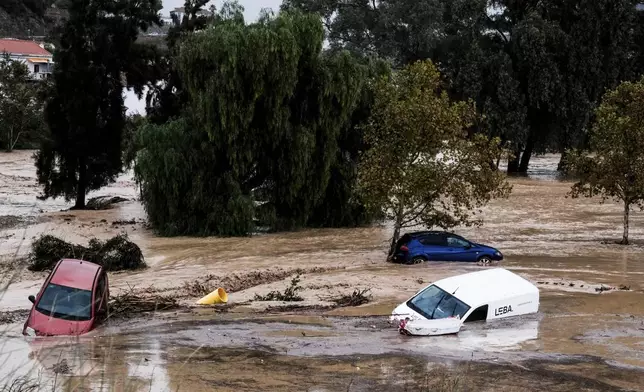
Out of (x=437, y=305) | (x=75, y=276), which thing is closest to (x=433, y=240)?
(x=437, y=305)

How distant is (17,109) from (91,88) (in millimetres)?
33022

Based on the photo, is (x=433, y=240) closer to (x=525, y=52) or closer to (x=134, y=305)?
(x=134, y=305)

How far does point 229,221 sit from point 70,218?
34.6ft

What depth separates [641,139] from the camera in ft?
109

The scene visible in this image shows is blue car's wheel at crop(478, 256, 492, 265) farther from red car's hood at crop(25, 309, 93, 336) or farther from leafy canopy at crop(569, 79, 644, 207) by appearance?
red car's hood at crop(25, 309, 93, 336)

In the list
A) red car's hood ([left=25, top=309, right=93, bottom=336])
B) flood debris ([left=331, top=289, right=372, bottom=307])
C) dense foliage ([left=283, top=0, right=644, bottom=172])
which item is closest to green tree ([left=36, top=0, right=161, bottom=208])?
dense foliage ([left=283, top=0, right=644, bottom=172])

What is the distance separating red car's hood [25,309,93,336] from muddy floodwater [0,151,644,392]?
393 mm

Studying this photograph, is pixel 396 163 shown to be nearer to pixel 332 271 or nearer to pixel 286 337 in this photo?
pixel 332 271

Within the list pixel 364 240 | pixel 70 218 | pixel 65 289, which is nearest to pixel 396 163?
A: pixel 364 240

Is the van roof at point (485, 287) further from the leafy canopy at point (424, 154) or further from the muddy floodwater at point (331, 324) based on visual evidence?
the leafy canopy at point (424, 154)

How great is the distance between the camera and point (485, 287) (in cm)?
1970

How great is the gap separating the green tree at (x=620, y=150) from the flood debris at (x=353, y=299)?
14.9 meters

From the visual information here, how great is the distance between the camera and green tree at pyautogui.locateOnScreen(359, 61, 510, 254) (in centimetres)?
2977

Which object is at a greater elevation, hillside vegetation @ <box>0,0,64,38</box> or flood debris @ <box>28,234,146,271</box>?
hillside vegetation @ <box>0,0,64,38</box>
